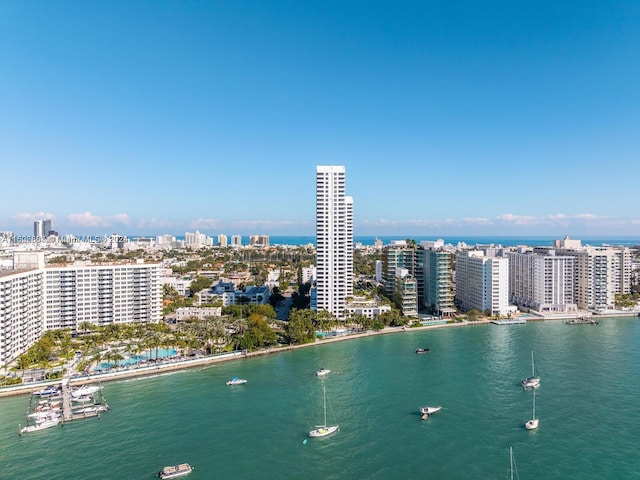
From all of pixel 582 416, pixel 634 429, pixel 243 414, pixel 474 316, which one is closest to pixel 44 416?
pixel 243 414

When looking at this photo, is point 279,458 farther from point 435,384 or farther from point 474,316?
point 474,316

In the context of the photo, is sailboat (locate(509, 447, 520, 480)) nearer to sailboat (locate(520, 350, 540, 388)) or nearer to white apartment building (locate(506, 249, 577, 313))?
sailboat (locate(520, 350, 540, 388))

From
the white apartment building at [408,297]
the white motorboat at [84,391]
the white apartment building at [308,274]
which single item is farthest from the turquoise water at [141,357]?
the white apartment building at [308,274]

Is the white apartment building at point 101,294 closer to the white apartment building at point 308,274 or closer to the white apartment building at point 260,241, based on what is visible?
the white apartment building at point 308,274

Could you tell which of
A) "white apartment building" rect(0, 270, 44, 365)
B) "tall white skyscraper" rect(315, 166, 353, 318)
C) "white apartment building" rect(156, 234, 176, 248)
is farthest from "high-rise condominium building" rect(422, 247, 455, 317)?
"white apartment building" rect(156, 234, 176, 248)

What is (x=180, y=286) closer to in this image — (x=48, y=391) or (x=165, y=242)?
(x=48, y=391)

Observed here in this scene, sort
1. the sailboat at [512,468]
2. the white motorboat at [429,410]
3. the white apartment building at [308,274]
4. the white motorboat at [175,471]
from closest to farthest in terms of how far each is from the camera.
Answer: the sailboat at [512,468]
the white motorboat at [175,471]
the white motorboat at [429,410]
the white apartment building at [308,274]
